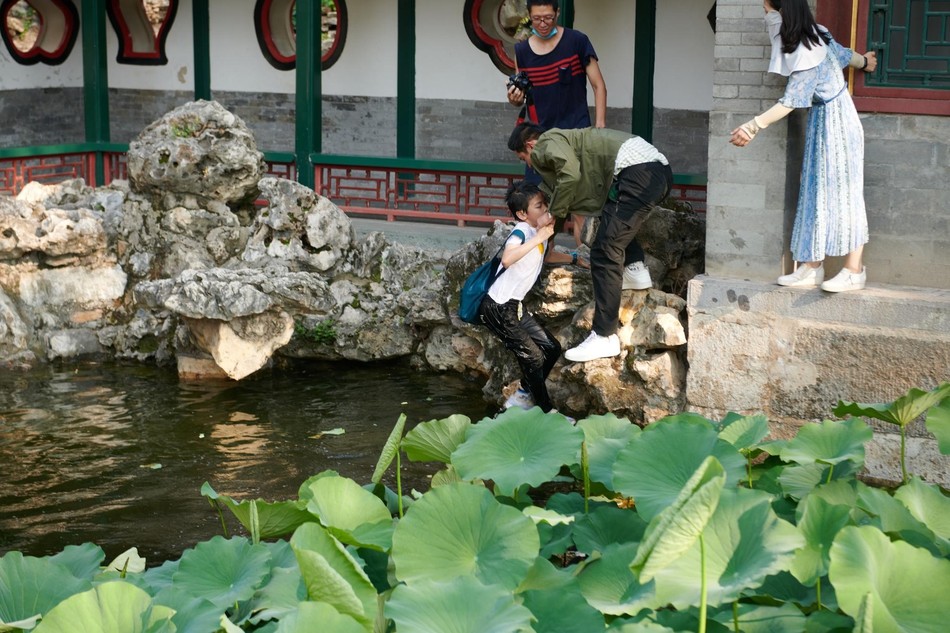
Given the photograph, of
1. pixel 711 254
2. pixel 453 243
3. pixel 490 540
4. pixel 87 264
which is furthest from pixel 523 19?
pixel 490 540

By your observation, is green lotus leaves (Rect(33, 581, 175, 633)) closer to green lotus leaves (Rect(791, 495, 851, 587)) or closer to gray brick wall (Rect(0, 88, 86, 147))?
green lotus leaves (Rect(791, 495, 851, 587))

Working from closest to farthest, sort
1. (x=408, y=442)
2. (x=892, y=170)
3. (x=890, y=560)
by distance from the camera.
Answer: (x=890, y=560) < (x=408, y=442) < (x=892, y=170)

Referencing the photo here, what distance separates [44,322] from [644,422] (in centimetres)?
480

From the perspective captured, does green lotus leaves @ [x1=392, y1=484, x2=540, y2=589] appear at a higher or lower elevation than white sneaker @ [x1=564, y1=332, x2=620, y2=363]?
higher

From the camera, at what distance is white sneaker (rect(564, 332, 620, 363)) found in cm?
761

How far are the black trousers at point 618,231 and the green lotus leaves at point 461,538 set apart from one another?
14.3ft

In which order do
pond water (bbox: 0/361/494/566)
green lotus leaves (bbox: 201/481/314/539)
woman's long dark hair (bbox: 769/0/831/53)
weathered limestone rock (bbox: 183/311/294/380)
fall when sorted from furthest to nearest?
1. weathered limestone rock (bbox: 183/311/294/380)
2. woman's long dark hair (bbox: 769/0/831/53)
3. pond water (bbox: 0/361/494/566)
4. green lotus leaves (bbox: 201/481/314/539)

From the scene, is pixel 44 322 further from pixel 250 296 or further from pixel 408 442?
pixel 408 442

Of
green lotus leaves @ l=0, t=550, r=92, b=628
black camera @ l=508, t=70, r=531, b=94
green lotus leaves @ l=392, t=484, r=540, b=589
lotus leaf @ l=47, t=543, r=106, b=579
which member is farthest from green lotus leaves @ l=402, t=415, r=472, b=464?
black camera @ l=508, t=70, r=531, b=94

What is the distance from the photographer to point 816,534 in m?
3.17

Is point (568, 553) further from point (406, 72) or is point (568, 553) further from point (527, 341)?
point (406, 72)

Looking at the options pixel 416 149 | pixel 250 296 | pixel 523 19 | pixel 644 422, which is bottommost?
pixel 644 422

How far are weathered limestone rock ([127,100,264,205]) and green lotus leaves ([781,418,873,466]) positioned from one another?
681 centimetres

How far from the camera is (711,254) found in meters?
7.62
